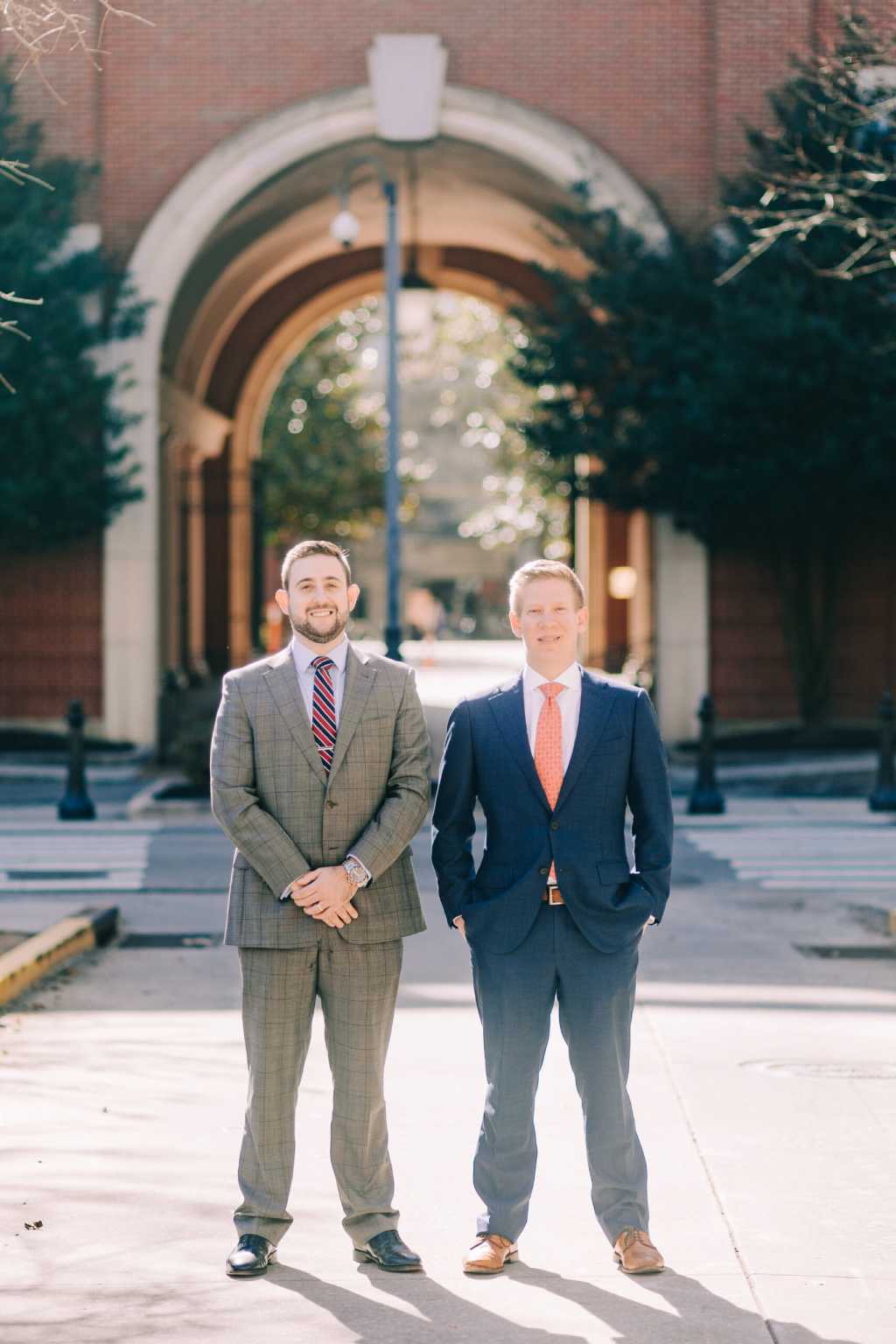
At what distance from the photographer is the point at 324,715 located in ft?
16.8

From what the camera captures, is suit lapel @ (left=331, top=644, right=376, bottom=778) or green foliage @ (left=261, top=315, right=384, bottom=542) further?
green foliage @ (left=261, top=315, right=384, bottom=542)

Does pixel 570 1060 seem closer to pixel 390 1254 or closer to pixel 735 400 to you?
pixel 390 1254

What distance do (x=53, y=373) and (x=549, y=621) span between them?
55.6 ft

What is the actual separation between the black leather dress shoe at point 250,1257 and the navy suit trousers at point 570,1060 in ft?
1.85

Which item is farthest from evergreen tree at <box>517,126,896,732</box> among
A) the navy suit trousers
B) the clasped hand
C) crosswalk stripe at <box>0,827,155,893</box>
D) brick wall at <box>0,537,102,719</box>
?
the clasped hand

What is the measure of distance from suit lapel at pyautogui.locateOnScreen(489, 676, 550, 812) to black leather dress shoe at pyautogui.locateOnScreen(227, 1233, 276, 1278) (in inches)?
52.9

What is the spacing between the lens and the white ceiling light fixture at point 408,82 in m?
22.2

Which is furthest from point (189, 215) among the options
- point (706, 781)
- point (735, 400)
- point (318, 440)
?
point (318, 440)

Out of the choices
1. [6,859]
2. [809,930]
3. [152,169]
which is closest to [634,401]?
[152,169]

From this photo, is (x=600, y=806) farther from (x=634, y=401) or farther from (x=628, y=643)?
(x=628, y=643)

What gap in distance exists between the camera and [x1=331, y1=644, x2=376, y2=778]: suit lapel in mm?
5082

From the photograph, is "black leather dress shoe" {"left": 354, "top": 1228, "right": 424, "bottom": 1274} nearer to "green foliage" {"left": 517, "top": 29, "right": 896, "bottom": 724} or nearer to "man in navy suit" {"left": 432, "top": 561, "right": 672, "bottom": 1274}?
"man in navy suit" {"left": 432, "top": 561, "right": 672, "bottom": 1274}

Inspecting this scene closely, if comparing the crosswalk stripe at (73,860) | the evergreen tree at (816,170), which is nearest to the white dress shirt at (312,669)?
the crosswalk stripe at (73,860)

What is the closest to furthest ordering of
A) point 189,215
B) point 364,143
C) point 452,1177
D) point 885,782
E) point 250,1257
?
point 250,1257 < point 452,1177 < point 885,782 < point 189,215 < point 364,143
